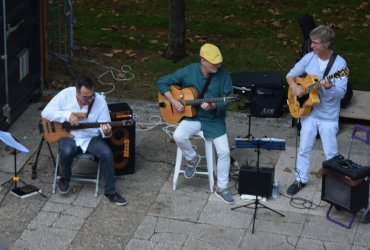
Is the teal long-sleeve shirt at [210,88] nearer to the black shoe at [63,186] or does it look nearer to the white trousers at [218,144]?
the white trousers at [218,144]

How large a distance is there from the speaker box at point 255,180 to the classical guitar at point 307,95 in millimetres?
695

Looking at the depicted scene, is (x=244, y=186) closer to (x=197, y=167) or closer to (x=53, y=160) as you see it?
(x=197, y=167)

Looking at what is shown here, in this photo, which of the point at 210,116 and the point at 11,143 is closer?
the point at 11,143

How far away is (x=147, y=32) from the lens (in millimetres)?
14352

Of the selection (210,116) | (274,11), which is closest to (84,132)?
(210,116)

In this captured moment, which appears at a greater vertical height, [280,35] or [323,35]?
[323,35]

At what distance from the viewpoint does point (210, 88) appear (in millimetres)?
9117

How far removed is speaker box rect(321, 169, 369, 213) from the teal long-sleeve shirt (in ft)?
4.14

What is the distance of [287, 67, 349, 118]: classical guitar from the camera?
871 centimetres

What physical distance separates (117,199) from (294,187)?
1.90m

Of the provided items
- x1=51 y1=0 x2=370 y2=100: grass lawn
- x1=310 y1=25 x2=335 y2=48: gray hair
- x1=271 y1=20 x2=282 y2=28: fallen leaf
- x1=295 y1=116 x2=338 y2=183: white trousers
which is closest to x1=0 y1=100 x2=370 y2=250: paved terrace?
x1=295 y1=116 x2=338 y2=183: white trousers

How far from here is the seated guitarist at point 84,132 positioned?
29.7 ft

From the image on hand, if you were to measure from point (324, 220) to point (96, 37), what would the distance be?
643cm

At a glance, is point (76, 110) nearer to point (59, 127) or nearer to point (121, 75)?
point (59, 127)
